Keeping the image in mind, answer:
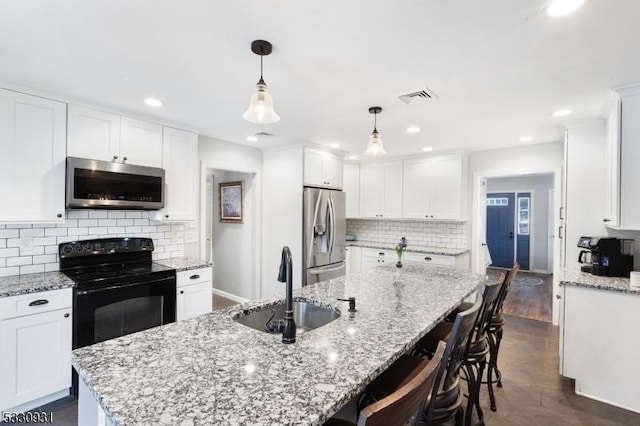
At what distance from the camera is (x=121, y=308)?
2.54 meters

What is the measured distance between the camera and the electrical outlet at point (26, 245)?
255 centimetres

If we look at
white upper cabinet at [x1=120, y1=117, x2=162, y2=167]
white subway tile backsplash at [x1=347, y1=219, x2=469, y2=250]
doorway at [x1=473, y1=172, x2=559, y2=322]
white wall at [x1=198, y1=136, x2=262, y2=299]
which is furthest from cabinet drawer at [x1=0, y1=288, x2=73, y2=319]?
doorway at [x1=473, y1=172, x2=559, y2=322]

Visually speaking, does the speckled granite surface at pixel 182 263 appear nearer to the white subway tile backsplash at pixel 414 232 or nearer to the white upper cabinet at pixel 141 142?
the white upper cabinet at pixel 141 142

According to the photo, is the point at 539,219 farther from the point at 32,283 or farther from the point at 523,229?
the point at 32,283

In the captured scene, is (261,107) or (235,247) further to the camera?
(235,247)

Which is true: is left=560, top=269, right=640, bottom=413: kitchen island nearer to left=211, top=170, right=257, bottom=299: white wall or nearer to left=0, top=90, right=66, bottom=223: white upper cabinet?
left=211, top=170, right=257, bottom=299: white wall

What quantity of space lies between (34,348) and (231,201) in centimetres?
309

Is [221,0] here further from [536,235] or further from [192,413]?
[536,235]

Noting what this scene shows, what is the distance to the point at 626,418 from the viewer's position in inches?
84.9

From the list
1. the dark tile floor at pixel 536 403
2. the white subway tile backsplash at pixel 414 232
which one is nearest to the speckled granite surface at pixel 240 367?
the dark tile floor at pixel 536 403

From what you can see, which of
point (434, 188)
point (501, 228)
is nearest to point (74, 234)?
point (434, 188)

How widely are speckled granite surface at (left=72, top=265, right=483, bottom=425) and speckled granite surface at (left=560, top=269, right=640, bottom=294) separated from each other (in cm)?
146

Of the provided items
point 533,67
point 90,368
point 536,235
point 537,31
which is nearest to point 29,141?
point 90,368

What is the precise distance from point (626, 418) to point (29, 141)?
4.82 metres
